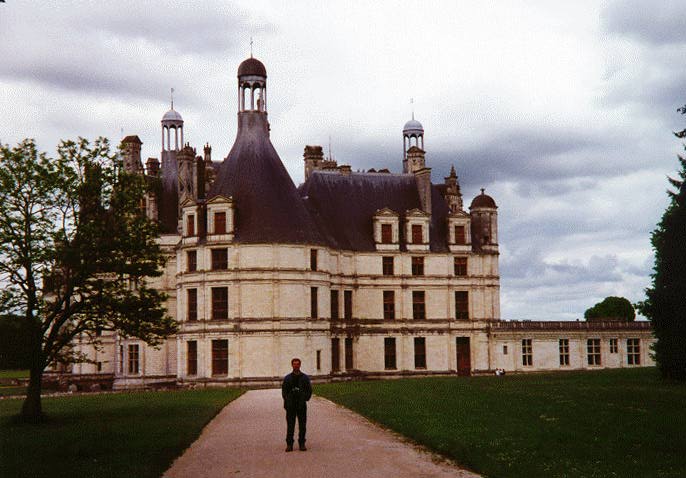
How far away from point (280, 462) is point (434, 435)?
4.93 m

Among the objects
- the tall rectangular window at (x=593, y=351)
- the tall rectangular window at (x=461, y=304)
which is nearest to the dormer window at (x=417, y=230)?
the tall rectangular window at (x=461, y=304)

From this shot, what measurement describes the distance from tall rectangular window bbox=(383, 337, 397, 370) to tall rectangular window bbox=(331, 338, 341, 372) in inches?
154

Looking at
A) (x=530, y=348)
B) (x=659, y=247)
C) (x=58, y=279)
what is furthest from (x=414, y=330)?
(x=58, y=279)

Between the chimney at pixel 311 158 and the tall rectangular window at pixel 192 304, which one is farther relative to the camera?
the chimney at pixel 311 158

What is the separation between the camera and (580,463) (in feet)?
60.2

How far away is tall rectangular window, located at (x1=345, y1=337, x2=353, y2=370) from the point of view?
61.9 meters

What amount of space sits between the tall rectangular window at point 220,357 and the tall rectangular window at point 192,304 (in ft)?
7.64

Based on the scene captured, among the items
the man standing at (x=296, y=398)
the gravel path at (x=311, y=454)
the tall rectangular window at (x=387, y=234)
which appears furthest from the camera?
the tall rectangular window at (x=387, y=234)

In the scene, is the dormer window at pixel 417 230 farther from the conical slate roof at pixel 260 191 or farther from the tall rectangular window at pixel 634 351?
the tall rectangular window at pixel 634 351

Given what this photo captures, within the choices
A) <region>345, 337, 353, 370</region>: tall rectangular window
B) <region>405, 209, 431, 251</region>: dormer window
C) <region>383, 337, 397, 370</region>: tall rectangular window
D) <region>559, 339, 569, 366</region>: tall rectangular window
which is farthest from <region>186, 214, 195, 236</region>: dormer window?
<region>559, 339, 569, 366</region>: tall rectangular window

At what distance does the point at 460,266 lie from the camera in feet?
214

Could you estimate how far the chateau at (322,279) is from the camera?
182 ft

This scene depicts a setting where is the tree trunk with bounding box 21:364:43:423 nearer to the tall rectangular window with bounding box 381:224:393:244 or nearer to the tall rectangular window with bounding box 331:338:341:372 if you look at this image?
the tall rectangular window with bounding box 331:338:341:372

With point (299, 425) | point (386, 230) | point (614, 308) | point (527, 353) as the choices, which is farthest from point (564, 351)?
point (299, 425)
